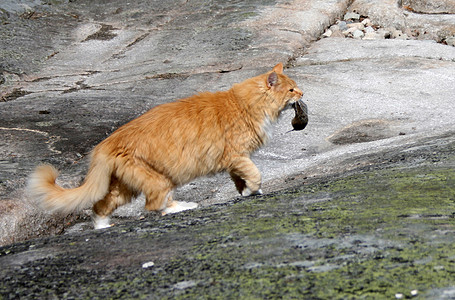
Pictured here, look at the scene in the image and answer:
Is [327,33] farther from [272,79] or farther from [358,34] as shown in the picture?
[272,79]

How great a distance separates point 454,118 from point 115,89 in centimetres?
480

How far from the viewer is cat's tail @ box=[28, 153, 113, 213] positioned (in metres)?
4.66

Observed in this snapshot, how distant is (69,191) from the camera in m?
4.72

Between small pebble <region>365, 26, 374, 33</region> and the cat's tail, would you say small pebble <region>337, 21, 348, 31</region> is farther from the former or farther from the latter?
the cat's tail

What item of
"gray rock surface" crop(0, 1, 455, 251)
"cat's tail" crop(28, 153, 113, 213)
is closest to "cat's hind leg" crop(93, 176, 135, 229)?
"cat's tail" crop(28, 153, 113, 213)

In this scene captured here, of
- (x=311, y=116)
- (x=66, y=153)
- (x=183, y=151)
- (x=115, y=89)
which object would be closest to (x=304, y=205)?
(x=183, y=151)

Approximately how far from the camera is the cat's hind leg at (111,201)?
4.87 m

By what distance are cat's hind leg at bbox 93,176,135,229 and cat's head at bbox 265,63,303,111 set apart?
156cm

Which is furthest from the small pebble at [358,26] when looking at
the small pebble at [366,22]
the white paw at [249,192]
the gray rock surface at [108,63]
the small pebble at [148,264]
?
the small pebble at [148,264]

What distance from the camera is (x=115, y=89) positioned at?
879cm

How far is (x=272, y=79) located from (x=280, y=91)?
164mm

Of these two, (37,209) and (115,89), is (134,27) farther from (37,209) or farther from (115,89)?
(37,209)

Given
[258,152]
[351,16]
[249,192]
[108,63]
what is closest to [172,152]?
[249,192]

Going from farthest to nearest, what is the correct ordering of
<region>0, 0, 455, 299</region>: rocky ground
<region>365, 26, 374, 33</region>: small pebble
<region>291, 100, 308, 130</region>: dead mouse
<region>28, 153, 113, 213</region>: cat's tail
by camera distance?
<region>365, 26, 374, 33</region>: small pebble → <region>291, 100, 308, 130</region>: dead mouse → <region>28, 153, 113, 213</region>: cat's tail → <region>0, 0, 455, 299</region>: rocky ground
